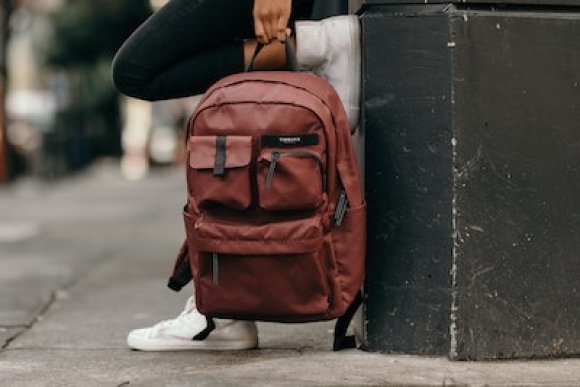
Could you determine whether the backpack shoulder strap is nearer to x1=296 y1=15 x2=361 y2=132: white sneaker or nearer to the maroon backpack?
the maroon backpack

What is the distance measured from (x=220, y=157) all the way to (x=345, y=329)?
82cm

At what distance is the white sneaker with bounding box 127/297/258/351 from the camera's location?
385 cm

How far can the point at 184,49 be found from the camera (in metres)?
3.64

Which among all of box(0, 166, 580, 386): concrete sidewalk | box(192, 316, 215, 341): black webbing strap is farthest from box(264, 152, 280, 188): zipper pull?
box(192, 316, 215, 341): black webbing strap

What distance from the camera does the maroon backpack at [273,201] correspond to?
327 centimetres

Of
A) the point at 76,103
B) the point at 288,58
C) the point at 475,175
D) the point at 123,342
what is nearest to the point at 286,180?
the point at 288,58

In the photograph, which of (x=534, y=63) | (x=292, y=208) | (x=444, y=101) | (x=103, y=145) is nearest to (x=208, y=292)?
(x=292, y=208)

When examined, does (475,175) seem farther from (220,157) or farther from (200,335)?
(200,335)

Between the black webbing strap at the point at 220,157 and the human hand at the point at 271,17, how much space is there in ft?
1.36

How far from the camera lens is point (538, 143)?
3.57 meters

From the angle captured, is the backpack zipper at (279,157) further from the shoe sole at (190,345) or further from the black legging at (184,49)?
the shoe sole at (190,345)

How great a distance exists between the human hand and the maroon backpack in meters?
0.14

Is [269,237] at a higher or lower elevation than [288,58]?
lower

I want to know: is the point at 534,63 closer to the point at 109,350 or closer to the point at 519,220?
the point at 519,220
